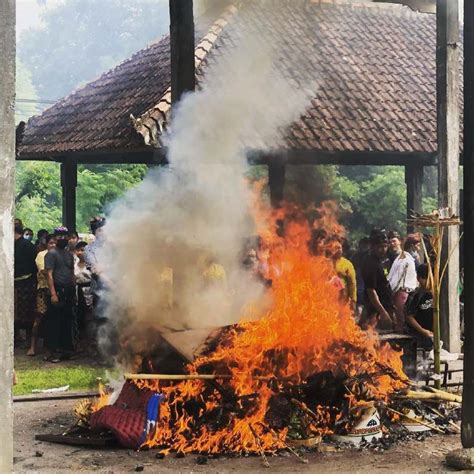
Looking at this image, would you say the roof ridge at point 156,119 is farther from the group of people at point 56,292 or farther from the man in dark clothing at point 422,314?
the man in dark clothing at point 422,314

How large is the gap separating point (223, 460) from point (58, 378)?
4.23 m

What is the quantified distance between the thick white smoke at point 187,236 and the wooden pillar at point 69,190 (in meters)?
6.26

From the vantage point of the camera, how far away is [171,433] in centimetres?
731

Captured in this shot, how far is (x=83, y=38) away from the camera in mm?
92500

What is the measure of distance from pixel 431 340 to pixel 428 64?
8038 millimetres

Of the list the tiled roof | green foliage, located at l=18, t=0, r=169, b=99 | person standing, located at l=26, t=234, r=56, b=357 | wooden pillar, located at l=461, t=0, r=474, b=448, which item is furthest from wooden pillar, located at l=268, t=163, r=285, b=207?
green foliage, located at l=18, t=0, r=169, b=99

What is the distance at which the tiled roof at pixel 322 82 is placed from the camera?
45.5ft

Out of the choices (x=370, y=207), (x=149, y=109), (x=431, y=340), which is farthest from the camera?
(x=370, y=207)

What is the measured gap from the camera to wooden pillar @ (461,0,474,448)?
641cm

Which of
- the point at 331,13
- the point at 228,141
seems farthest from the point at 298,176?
the point at 228,141

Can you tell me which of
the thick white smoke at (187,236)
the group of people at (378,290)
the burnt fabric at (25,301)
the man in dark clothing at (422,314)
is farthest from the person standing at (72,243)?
the man in dark clothing at (422,314)

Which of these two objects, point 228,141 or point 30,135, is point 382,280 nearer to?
point 228,141

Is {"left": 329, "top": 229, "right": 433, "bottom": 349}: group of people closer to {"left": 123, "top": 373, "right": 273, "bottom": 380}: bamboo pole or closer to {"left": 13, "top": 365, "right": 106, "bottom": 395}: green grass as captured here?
{"left": 123, "top": 373, "right": 273, "bottom": 380}: bamboo pole

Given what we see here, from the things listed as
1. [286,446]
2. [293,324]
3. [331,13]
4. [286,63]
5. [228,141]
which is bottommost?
[286,446]
